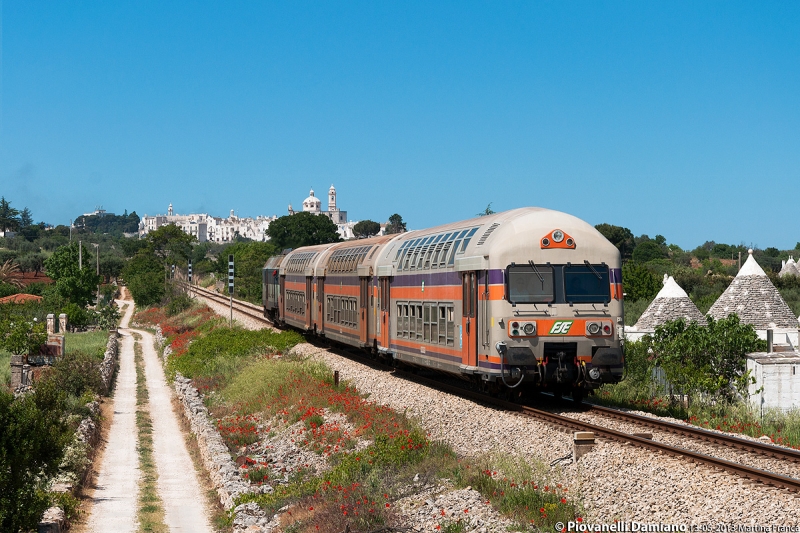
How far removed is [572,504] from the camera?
11.5 metres

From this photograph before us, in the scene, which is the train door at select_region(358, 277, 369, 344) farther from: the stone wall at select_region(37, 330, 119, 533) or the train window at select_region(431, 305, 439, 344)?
the stone wall at select_region(37, 330, 119, 533)

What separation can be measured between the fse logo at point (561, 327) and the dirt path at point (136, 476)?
7.94 meters

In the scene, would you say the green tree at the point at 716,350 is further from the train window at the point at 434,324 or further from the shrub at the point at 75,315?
the shrub at the point at 75,315

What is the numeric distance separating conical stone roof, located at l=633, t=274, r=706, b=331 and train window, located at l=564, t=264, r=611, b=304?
22.4 meters

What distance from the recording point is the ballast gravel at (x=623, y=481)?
35.1 ft

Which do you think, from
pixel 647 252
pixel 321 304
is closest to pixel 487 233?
pixel 321 304

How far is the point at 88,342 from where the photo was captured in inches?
1998

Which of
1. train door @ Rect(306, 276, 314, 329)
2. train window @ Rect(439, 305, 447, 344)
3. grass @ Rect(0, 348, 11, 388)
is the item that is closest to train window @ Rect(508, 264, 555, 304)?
train window @ Rect(439, 305, 447, 344)

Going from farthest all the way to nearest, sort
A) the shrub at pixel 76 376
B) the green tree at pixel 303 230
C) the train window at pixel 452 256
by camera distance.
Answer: the green tree at pixel 303 230 < the shrub at pixel 76 376 < the train window at pixel 452 256

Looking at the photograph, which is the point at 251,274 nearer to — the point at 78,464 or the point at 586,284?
the point at 78,464

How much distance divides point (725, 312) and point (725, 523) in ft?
107

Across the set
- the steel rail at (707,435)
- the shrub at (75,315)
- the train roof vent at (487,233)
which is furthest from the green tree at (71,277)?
the steel rail at (707,435)

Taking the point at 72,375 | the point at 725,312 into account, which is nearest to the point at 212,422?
the point at 72,375

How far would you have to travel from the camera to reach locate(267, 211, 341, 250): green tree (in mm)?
165625
